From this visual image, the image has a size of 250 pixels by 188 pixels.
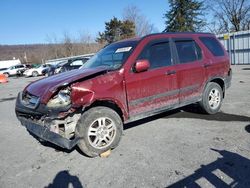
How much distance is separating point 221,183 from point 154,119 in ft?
10.4

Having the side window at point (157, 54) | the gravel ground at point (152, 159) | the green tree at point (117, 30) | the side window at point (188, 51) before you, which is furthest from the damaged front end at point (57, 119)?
the green tree at point (117, 30)

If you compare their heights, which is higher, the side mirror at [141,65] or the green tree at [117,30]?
the green tree at [117,30]

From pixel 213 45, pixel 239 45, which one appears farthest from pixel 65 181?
pixel 239 45

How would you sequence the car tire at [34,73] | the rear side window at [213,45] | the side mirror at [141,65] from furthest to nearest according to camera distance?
the car tire at [34,73]
the rear side window at [213,45]
the side mirror at [141,65]

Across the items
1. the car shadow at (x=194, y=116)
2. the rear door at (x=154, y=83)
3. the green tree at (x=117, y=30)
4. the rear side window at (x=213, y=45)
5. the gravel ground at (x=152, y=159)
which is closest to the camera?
the gravel ground at (x=152, y=159)

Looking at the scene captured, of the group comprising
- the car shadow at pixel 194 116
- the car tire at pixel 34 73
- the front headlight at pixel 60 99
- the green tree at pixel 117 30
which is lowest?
the car tire at pixel 34 73

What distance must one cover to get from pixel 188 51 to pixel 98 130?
2.72 metres

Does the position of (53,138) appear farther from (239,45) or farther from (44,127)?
(239,45)

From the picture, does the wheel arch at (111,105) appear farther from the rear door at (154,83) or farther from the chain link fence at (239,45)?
the chain link fence at (239,45)

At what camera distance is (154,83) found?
502 cm

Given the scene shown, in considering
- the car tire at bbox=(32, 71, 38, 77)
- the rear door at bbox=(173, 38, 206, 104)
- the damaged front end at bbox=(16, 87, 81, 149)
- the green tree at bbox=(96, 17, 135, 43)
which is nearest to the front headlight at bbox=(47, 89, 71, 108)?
the damaged front end at bbox=(16, 87, 81, 149)

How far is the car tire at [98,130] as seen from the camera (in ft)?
13.9

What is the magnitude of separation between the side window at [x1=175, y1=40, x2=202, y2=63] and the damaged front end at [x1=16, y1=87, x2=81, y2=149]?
101 inches

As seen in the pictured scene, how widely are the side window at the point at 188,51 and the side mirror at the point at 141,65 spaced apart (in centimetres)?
113
